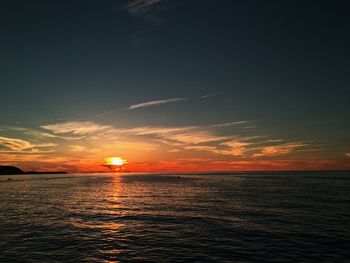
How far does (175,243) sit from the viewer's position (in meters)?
23.3

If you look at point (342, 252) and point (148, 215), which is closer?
point (342, 252)

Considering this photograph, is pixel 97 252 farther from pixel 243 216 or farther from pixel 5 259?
pixel 243 216

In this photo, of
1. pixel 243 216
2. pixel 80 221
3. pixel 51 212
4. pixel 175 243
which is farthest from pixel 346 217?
pixel 51 212

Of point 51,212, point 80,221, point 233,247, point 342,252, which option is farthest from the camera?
point 51,212

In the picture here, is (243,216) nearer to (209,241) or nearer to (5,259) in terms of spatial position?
(209,241)

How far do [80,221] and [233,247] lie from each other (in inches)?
785

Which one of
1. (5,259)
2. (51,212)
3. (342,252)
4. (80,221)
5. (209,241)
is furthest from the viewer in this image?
(51,212)

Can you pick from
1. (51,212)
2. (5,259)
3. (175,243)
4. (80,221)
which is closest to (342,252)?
(175,243)

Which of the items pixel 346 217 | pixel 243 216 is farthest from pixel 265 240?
pixel 346 217

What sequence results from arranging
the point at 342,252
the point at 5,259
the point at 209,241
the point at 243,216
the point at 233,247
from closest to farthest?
1. the point at 5,259
2. the point at 342,252
3. the point at 233,247
4. the point at 209,241
5. the point at 243,216

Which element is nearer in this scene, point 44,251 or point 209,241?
point 44,251

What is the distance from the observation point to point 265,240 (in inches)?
941

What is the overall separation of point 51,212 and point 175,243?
2516 centimetres

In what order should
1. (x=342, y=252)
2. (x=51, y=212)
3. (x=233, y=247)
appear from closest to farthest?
(x=342, y=252)
(x=233, y=247)
(x=51, y=212)
